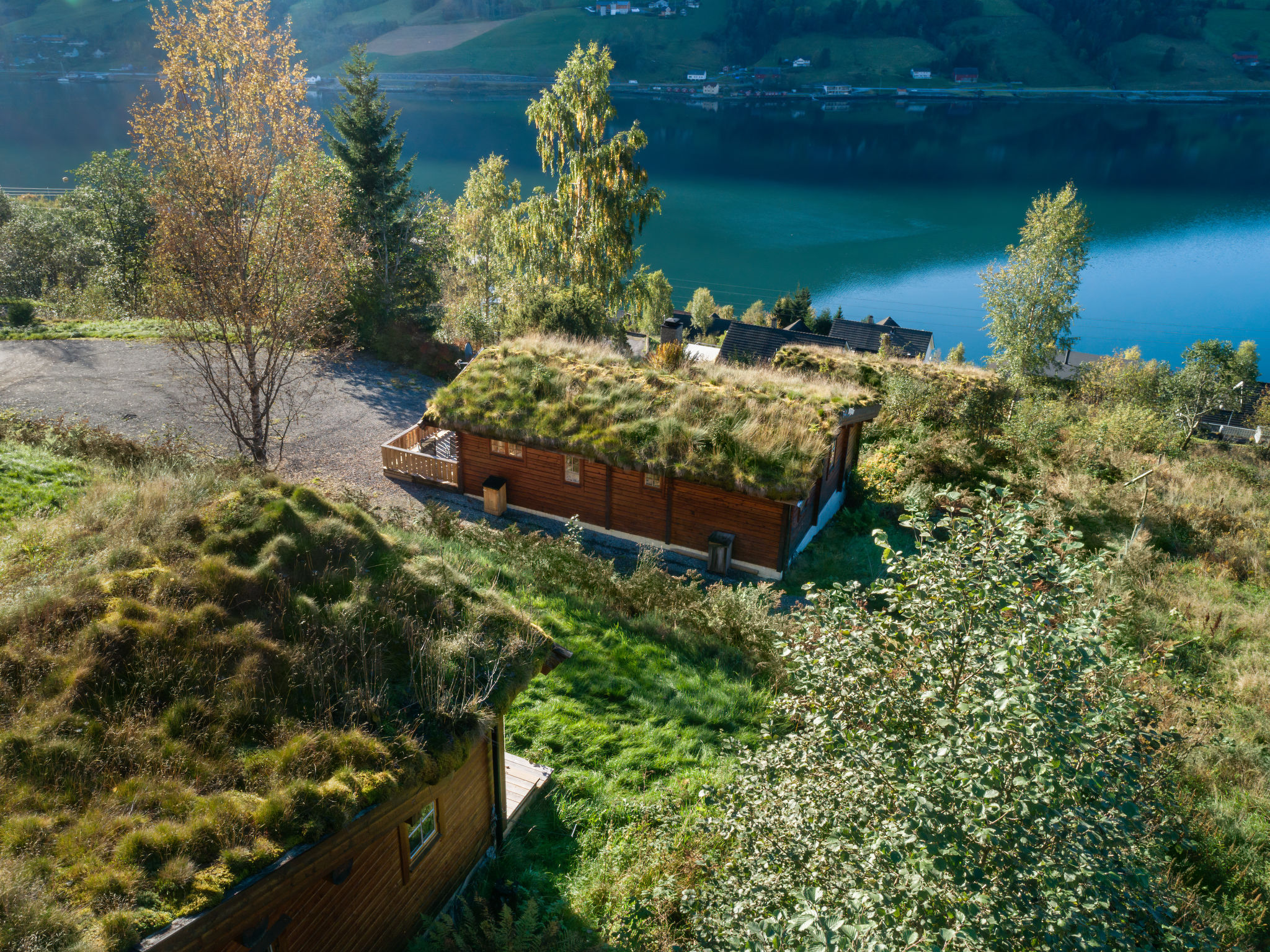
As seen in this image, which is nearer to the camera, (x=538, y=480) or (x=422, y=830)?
(x=422, y=830)

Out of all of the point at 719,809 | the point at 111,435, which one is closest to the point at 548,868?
the point at 719,809

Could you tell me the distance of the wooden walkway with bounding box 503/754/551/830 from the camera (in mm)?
8344

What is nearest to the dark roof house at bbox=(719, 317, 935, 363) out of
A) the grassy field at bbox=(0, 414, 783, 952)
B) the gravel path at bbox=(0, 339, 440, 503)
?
the gravel path at bbox=(0, 339, 440, 503)

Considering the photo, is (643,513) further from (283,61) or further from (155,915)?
(155,915)

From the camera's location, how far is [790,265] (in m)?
67.1

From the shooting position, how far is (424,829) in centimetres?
664

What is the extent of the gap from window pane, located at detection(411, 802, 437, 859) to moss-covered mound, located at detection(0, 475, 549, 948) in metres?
0.99

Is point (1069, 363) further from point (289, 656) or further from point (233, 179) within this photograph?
point (289, 656)

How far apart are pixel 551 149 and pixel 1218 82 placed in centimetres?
17221

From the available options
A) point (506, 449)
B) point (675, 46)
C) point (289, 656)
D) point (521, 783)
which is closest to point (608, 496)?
point (506, 449)

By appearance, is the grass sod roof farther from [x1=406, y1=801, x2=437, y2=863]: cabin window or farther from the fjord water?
the fjord water

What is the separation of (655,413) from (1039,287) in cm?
2871

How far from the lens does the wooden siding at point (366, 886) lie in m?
4.43

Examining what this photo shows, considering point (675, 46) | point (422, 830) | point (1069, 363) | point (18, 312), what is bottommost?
point (1069, 363)
